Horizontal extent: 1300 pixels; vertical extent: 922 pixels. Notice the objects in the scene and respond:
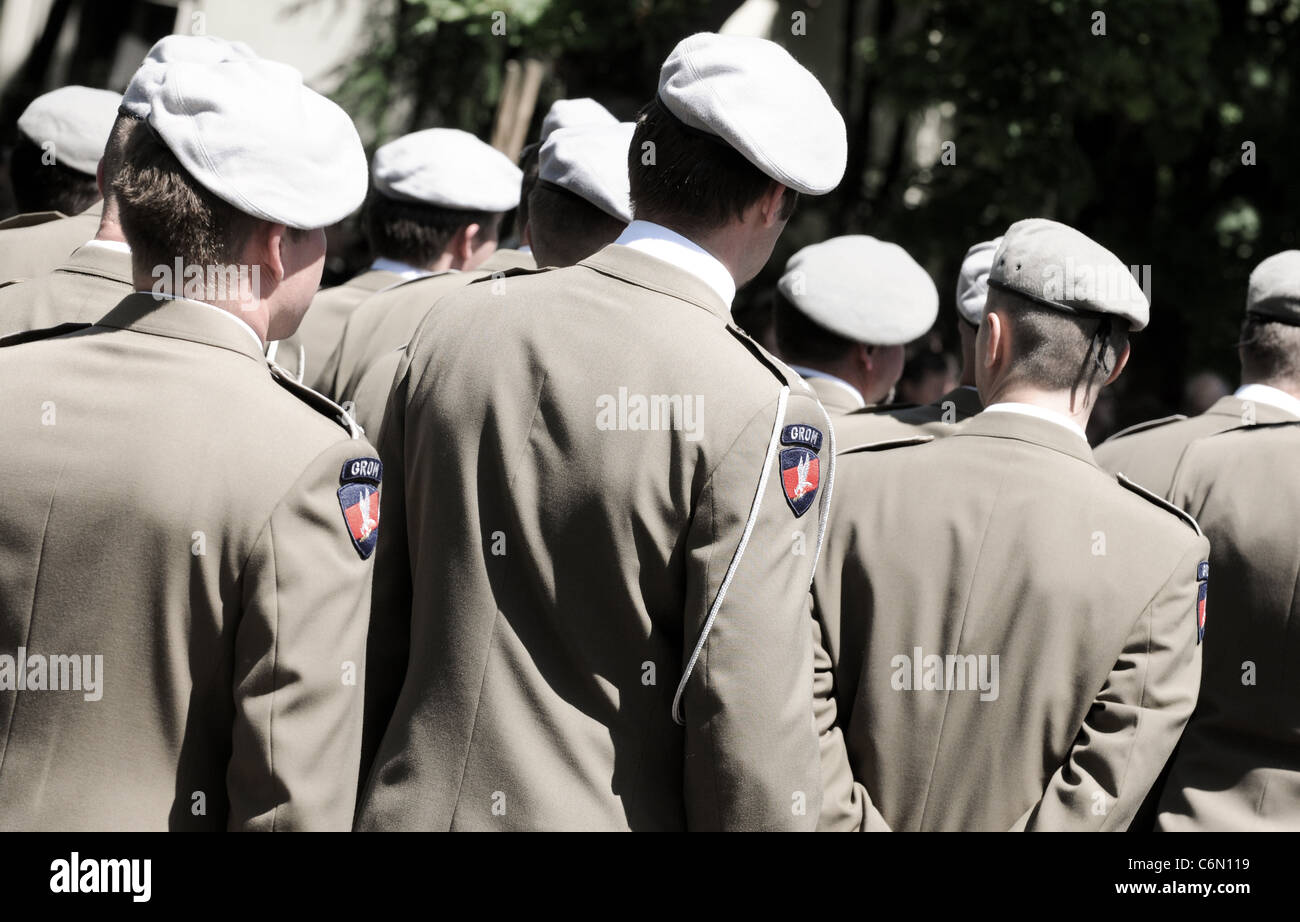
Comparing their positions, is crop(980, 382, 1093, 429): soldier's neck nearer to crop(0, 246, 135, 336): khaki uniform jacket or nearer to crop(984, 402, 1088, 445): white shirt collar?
crop(984, 402, 1088, 445): white shirt collar

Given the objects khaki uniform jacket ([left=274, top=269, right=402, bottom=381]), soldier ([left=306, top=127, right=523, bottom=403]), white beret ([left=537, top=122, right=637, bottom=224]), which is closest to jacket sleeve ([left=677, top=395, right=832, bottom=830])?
white beret ([left=537, top=122, right=637, bottom=224])

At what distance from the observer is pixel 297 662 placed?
1.80 m

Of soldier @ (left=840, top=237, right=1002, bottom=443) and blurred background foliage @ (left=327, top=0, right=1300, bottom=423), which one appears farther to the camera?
blurred background foliage @ (left=327, top=0, right=1300, bottom=423)

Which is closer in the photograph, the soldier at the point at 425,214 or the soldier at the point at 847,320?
the soldier at the point at 847,320

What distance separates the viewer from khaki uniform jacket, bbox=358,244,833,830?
1932mm

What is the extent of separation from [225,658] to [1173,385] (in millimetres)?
8998

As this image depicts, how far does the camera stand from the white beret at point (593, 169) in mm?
3143

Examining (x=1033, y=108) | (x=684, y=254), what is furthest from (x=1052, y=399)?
(x=1033, y=108)

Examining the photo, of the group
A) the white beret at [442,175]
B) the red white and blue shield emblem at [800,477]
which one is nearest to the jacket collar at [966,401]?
the red white and blue shield emblem at [800,477]

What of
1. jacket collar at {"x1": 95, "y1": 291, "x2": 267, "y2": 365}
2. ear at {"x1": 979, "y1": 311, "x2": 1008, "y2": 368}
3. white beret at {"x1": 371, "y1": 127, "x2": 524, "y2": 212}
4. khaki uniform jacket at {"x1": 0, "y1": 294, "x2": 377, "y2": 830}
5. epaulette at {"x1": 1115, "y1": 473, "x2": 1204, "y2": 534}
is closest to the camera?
khaki uniform jacket at {"x1": 0, "y1": 294, "x2": 377, "y2": 830}

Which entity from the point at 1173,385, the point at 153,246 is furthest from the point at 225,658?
the point at 1173,385

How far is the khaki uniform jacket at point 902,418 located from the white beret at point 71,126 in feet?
6.31

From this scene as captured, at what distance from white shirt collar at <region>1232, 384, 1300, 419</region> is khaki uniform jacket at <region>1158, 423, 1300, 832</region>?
11.5 inches

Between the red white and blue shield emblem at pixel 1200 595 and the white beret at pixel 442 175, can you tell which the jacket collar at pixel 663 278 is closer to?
the red white and blue shield emblem at pixel 1200 595
